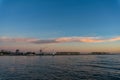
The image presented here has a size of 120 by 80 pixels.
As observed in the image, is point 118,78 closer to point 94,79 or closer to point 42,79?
point 94,79

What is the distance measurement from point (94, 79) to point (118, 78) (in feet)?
14.3

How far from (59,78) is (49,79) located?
182 cm

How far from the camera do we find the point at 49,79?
30422mm

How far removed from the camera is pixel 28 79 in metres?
31.0

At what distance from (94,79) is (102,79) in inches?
53.3

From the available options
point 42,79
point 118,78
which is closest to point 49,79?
point 42,79

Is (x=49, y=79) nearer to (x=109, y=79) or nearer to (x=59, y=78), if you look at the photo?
(x=59, y=78)

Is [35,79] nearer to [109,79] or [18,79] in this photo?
[18,79]

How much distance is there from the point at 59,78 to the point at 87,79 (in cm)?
481

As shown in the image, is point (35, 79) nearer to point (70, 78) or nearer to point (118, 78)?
point (70, 78)

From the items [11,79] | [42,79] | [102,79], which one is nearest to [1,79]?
[11,79]

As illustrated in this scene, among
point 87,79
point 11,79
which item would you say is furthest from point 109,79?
point 11,79

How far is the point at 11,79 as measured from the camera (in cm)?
3084

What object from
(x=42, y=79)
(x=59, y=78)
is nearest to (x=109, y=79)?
(x=59, y=78)
